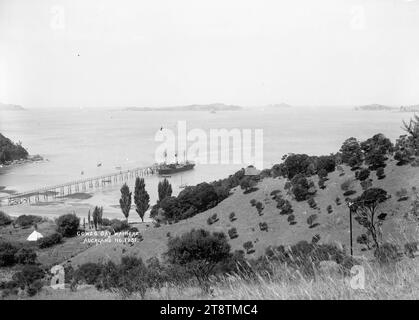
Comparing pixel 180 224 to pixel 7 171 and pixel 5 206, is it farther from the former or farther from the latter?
pixel 7 171

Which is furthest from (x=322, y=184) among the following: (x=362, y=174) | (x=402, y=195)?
(x=402, y=195)

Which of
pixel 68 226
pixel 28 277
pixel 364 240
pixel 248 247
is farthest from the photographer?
pixel 68 226

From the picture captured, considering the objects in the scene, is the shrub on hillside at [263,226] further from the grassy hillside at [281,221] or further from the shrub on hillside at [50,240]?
the shrub on hillside at [50,240]

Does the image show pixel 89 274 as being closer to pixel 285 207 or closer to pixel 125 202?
pixel 285 207

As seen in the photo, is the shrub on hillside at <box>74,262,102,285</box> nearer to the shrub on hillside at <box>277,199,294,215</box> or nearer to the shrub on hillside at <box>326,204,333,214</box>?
the shrub on hillside at <box>277,199,294,215</box>

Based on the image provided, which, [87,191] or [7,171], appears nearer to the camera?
[87,191]
